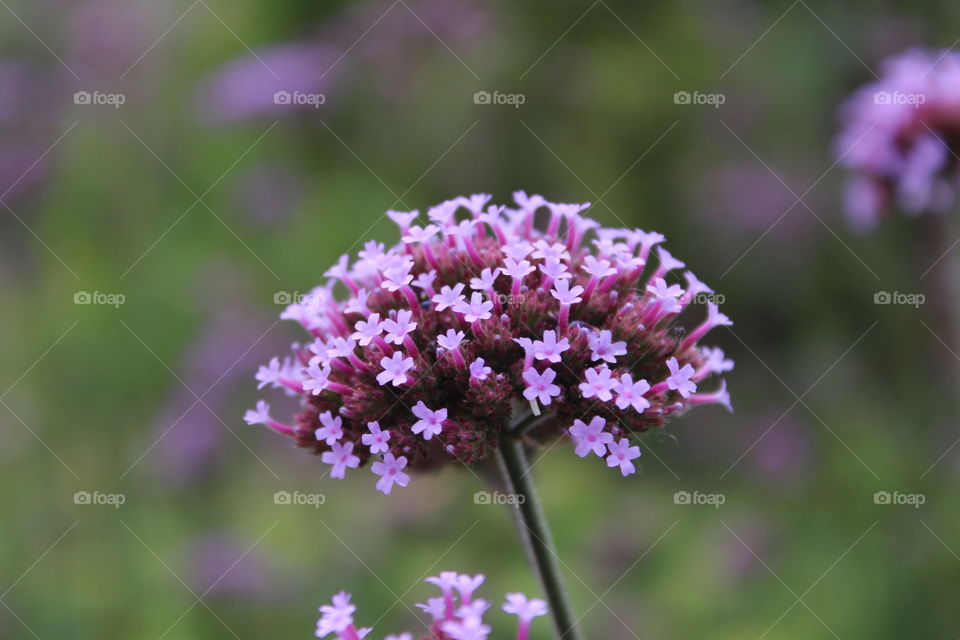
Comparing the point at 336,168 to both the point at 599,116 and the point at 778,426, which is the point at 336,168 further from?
the point at 778,426

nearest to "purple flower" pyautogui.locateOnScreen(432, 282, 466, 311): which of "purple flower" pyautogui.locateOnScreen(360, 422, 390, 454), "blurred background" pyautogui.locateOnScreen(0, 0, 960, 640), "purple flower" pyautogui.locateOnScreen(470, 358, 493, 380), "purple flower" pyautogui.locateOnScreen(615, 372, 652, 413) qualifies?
"purple flower" pyautogui.locateOnScreen(470, 358, 493, 380)

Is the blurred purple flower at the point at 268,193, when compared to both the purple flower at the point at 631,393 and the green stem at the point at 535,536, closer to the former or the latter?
the green stem at the point at 535,536

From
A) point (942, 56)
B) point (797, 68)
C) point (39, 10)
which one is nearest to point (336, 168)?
point (39, 10)

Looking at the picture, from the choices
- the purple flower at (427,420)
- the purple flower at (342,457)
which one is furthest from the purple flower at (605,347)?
the purple flower at (342,457)

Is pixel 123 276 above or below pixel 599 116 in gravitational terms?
below

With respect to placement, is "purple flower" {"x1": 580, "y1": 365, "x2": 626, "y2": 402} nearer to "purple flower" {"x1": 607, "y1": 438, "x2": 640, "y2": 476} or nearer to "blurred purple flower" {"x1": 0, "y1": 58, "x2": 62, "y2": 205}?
"purple flower" {"x1": 607, "y1": 438, "x2": 640, "y2": 476}

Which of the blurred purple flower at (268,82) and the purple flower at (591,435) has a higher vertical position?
the blurred purple flower at (268,82)
